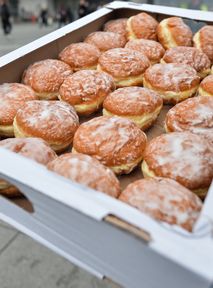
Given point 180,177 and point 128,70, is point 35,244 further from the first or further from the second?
point 128,70

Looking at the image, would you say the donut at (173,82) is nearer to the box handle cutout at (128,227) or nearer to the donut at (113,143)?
the donut at (113,143)

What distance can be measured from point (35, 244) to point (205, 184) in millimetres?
933

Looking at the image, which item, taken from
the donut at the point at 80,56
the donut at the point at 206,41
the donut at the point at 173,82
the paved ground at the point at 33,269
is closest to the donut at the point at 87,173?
the paved ground at the point at 33,269

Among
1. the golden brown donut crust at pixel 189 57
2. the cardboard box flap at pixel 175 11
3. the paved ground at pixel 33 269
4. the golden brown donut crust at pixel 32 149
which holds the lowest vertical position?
the paved ground at pixel 33 269

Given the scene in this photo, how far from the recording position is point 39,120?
1.44 meters

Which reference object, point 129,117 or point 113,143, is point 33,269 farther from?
point 129,117

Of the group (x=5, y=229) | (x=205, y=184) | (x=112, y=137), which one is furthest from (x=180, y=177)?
(x=5, y=229)

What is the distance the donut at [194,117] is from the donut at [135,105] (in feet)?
0.33

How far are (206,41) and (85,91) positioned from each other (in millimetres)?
938

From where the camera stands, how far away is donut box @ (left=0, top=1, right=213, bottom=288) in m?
0.76

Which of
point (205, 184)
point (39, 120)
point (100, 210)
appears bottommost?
point (205, 184)

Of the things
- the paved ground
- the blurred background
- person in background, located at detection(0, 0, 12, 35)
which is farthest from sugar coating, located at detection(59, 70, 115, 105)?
person in background, located at detection(0, 0, 12, 35)

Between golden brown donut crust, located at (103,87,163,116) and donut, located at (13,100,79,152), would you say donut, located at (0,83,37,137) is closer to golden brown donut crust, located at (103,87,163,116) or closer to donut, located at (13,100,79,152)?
donut, located at (13,100,79,152)

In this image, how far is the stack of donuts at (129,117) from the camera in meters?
1.13
